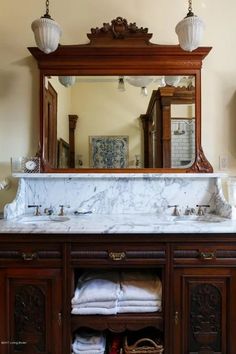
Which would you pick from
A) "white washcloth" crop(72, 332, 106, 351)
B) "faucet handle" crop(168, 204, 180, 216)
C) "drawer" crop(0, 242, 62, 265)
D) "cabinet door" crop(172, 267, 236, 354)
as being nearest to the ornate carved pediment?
"faucet handle" crop(168, 204, 180, 216)

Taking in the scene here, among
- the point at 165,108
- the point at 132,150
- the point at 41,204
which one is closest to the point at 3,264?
the point at 41,204

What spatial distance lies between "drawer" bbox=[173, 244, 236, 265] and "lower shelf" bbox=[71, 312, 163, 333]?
0.33 meters

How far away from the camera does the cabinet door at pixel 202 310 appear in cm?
156

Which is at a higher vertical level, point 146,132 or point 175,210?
point 146,132

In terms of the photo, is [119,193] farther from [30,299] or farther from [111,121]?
[30,299]

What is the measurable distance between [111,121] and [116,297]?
3.88ft

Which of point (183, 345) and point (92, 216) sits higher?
point (92, 216)

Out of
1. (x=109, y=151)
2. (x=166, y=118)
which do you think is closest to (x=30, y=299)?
(x=109, y=151)

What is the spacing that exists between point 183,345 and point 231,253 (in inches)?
22.0

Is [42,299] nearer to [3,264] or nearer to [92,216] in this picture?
[3,264]

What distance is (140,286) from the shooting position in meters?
1.66

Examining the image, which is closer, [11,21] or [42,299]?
[42,299]

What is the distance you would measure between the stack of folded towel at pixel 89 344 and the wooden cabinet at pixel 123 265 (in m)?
0.07

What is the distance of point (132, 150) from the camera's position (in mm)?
2102
